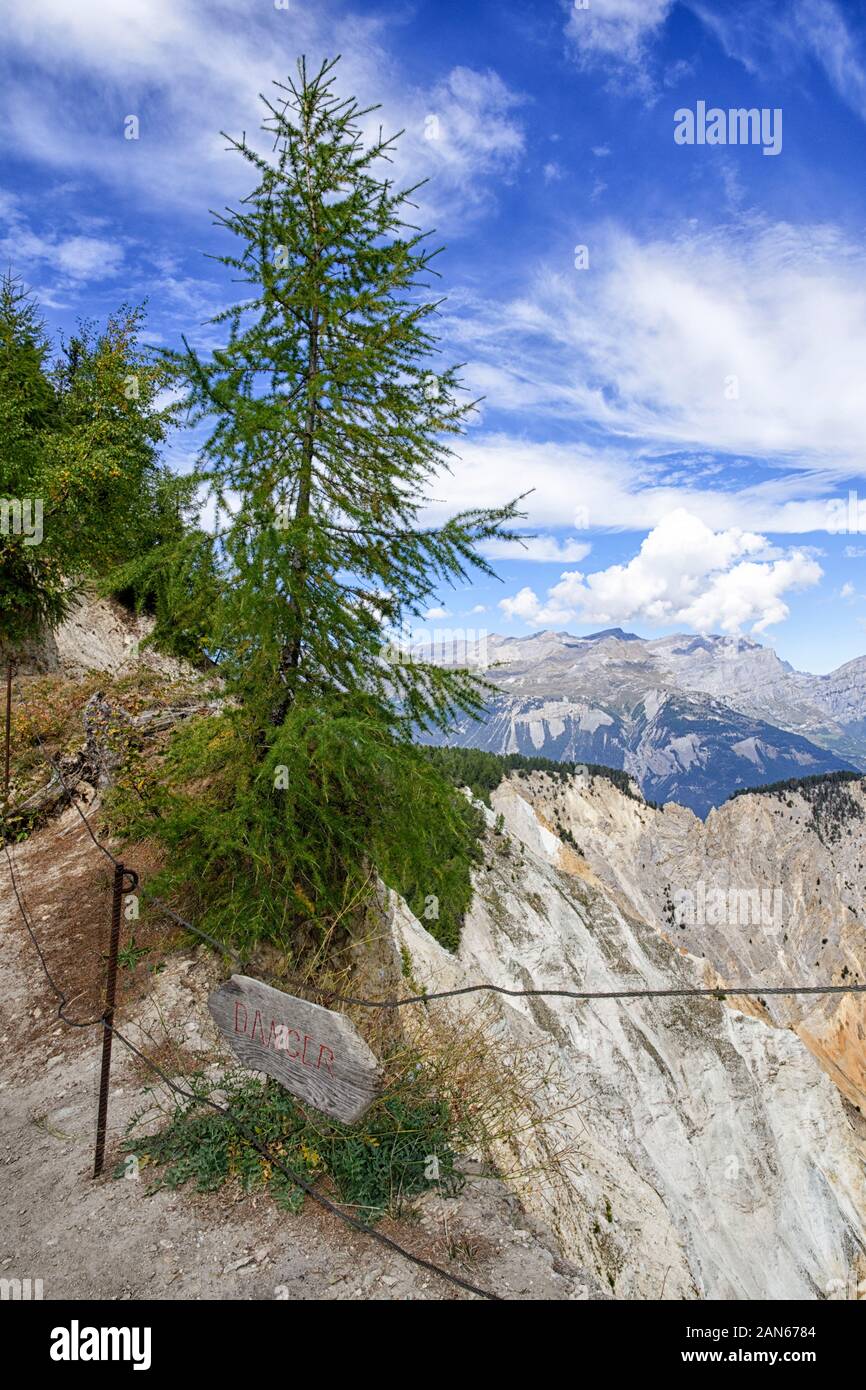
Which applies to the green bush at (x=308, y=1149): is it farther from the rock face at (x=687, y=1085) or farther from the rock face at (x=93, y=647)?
the rock face at (x=93, y=647)

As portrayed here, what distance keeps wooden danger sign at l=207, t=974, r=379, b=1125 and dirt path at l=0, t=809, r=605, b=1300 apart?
103 cm

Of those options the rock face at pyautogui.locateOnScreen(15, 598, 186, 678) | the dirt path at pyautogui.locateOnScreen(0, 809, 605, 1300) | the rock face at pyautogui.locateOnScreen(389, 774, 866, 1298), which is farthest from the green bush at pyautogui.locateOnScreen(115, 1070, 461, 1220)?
the rock face at pyautogui.locateOnScreen(15, 598, 186, 678)

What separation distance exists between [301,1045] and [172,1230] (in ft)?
5.93

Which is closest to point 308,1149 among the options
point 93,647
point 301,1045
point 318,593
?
point 301,1045

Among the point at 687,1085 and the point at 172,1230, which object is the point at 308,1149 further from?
the point at 687,1085

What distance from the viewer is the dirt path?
407 cm

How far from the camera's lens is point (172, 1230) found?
4.52 m

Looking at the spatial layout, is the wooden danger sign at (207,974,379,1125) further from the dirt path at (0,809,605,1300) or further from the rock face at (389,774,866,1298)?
the rock face at (389,774,866,1298)

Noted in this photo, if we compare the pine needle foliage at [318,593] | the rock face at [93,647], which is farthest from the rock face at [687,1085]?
the rock face at [93,647]

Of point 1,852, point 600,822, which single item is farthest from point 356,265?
point 600,822

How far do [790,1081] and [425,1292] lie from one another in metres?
52.9

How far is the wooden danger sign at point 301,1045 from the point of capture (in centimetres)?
398

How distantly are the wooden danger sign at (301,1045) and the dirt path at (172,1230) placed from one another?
1.03 metres

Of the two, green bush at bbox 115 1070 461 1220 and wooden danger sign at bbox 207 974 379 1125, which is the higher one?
wooden danger sign at bbox 207 974 379 1125
